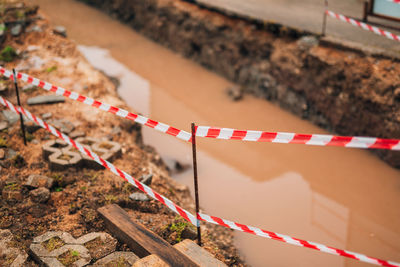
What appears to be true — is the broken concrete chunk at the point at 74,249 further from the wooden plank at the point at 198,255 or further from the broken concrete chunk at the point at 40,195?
the broken concrete chunk at the point at 40,195

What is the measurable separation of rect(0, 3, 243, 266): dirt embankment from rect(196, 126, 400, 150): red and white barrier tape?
1.32 m

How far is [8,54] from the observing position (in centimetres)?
870

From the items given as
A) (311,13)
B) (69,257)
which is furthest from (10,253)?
(311,13)

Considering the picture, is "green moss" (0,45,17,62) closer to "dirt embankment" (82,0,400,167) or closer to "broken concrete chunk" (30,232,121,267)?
"dirt embankment" (82,0,400,167)

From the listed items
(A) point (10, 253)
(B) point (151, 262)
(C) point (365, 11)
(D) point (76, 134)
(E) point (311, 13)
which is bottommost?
(A) point (10, 253)

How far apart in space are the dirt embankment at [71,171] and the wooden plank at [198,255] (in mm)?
456

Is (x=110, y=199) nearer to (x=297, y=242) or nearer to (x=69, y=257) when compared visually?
(x=69, y=257)

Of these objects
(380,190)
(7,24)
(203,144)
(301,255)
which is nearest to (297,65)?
(203,144)

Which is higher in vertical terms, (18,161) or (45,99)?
(45,99)

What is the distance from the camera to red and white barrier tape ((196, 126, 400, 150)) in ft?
10.9

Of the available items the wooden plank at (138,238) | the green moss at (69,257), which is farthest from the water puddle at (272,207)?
the green moss at (69,257)

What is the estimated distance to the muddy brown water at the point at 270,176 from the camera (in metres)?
5.82

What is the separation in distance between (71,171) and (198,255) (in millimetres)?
2390

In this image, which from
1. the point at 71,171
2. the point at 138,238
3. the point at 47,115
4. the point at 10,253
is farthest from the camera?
the point at 47,115
